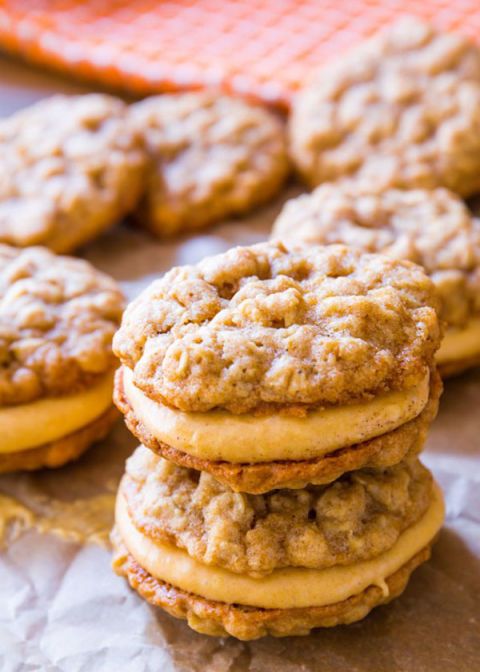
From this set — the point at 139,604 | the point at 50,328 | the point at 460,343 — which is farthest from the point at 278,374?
the point at 460,343

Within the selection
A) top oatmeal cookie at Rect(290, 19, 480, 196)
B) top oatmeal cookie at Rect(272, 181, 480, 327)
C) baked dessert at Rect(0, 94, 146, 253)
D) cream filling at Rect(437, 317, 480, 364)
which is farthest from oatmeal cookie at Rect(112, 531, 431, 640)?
top oatmeal cookie at Rect(290, 19, 480, 196)

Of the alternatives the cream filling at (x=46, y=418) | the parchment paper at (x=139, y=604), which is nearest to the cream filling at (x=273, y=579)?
the parchment paper at (x=139, y=604)

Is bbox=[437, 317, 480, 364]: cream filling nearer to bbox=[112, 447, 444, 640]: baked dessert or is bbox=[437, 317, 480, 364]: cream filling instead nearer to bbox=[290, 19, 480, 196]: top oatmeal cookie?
bbox=[112, 447, 444, 640]: baked dessert

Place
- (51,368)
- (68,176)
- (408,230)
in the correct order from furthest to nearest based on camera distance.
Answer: (68,176) < (408,230) < (51,368)

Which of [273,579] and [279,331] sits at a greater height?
[279,331]

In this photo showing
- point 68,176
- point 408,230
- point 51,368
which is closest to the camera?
point 51,368

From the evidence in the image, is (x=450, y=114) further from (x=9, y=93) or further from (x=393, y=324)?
(x=9, y=93)

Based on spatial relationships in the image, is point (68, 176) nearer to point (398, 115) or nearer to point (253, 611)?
point (398, 115)

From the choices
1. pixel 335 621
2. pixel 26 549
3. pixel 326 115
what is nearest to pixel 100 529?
pixel 26 549
